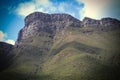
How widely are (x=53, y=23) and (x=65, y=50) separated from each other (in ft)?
138

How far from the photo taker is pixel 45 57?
10919cm

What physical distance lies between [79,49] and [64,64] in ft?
60.2

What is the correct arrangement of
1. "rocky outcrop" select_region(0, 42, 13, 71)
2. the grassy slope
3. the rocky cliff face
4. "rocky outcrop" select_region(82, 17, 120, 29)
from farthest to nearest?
the rocky cliff face < "rocky outcrop" select_region(82, 17, 120, 29) < "rocky outcrop" select_region(0, 42, 13, 71) < the grassy slope

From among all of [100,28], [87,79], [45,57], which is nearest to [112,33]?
[100,28]

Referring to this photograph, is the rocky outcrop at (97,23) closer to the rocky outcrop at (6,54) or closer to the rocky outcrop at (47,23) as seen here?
the rocky outcrop at (47,23)

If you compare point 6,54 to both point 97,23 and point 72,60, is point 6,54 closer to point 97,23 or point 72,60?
point 72,60

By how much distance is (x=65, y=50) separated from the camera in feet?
347

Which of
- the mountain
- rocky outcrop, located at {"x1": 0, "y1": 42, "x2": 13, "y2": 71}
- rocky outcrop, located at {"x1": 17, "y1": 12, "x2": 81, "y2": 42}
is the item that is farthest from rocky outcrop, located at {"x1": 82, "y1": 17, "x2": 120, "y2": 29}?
rocky outcrop, located at {"x1": 0, "y1": 42, "x2": 13, "y2": 71}

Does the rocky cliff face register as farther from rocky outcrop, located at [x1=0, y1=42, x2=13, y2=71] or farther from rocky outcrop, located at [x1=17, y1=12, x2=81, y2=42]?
rocky outcrop, located at [x1=0, y1=42, x2=13, y2=71]

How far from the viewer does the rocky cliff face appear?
457ft

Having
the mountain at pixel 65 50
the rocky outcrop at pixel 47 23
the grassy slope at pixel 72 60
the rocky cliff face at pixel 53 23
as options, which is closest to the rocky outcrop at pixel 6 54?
the mountain at pixel 65 50

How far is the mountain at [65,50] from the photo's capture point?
80000 mm

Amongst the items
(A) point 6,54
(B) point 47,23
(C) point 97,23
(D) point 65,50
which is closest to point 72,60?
(D) point 65,50

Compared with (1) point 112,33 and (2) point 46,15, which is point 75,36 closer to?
(1) point 112,33
